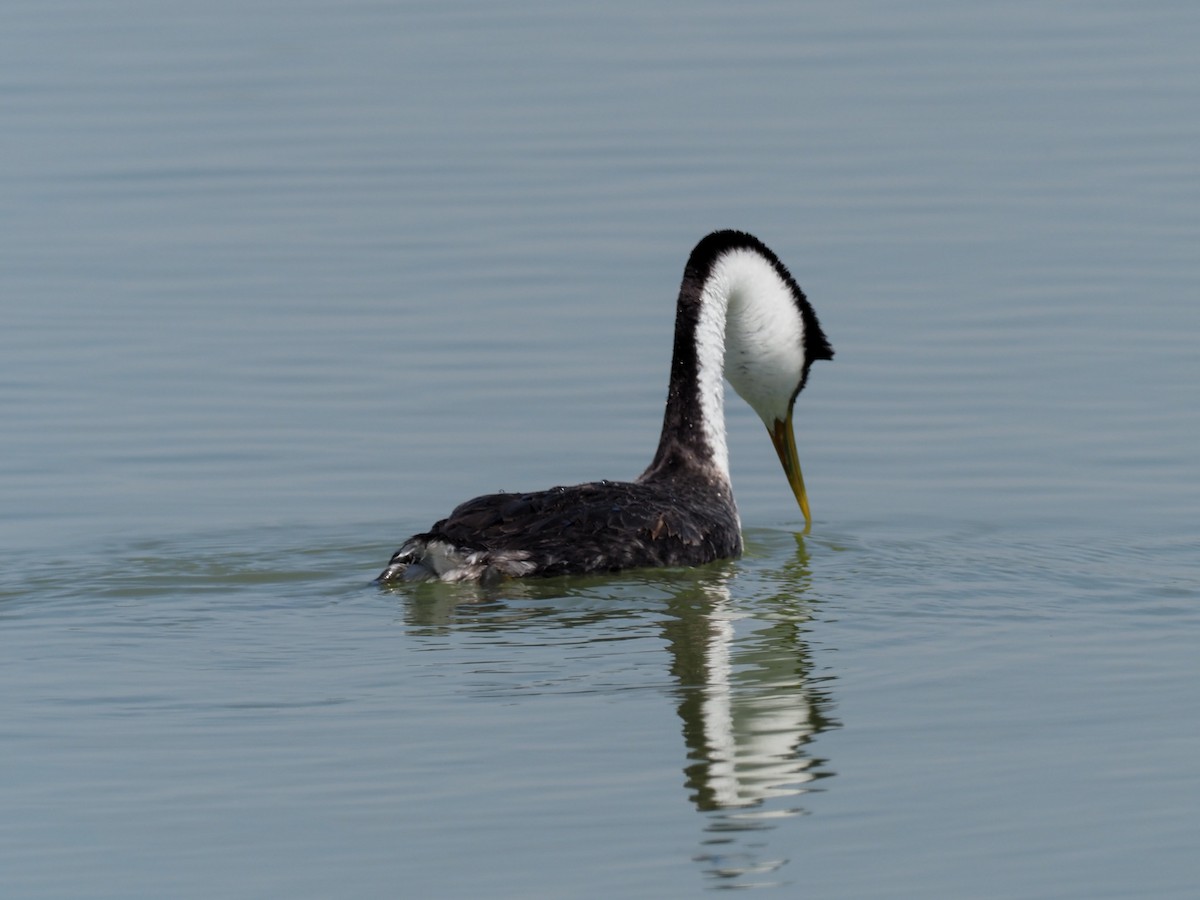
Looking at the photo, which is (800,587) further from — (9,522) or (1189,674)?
(9,522)

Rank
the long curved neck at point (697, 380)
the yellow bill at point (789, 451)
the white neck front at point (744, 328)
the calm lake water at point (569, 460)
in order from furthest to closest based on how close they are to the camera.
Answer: the yellow bill at point (789, 451)
the white neck front at point (744, 328)
the long curved neck at point (697, 380)
the calm lake water at point (569, 460)

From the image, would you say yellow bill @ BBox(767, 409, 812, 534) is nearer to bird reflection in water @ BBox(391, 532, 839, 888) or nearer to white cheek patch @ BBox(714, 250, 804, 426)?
white cheek patch @ BBox(714, 250, 804, 426)

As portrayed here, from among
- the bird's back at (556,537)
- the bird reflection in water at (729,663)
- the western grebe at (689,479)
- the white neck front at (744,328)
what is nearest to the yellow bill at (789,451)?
the western grebe at (689,479)

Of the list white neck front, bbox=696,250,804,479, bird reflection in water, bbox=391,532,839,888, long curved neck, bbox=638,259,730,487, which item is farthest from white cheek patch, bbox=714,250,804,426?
bird reflection in water, bbox=391,532,839,888

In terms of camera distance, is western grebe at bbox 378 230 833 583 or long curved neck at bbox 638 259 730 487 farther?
long curved neck at bbox 638 259 730 487

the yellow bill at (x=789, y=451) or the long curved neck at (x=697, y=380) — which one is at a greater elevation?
the long curved neck at (x=697, y=380)

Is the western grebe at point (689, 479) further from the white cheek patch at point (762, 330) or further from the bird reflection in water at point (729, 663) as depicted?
the bird reflection in water at point (729, 663)

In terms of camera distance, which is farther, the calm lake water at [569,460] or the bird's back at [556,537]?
the bird's back at [556,537]

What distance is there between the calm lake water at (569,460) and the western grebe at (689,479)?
0.59 feet

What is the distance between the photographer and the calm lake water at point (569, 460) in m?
7.48

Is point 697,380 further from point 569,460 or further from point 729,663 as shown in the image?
point 729,663

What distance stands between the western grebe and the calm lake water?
180 millimetres

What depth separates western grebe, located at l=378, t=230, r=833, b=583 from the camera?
35.6 ft

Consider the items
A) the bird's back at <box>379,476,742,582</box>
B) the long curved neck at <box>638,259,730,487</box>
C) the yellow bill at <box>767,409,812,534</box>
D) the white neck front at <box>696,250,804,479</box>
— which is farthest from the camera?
the yellow bill at <box>767,409,812,534</box>
